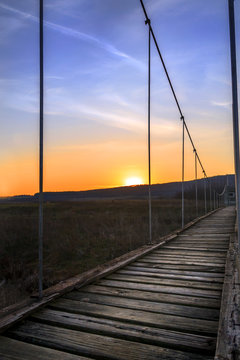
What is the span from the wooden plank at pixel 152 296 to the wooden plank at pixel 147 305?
61mm

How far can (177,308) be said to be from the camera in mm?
1954

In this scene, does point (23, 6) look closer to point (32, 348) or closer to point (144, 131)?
point (32, 348)

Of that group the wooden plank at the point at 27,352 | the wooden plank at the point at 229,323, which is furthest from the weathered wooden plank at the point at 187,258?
the wooden plank at the point at 27,352

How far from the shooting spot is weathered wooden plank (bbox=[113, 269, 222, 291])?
249 cm

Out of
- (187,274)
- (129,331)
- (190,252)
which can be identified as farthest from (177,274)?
(129,331)

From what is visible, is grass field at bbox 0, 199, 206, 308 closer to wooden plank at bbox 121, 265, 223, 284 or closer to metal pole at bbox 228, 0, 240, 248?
wooden plank at bbox 121, 265, 223, 284

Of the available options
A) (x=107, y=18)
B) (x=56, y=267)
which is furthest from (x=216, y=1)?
(x=56, y=267)

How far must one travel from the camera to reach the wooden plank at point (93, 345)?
1365 millimetres

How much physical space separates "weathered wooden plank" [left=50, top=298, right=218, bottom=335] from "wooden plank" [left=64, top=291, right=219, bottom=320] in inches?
2.3

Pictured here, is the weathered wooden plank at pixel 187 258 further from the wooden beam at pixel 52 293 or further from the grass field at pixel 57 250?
the grass field at pixel 57 250

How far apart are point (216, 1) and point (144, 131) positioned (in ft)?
14.9

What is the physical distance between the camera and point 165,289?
2385mm

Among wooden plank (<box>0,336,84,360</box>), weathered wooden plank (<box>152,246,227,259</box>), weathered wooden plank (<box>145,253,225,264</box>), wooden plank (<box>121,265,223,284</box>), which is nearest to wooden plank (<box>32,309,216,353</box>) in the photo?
wooden plank (<box>0,336,84,360</box>)

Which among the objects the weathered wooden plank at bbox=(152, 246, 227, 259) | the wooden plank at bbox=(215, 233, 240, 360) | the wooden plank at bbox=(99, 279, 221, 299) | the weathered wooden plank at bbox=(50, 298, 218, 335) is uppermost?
the wooden plank at bbox=(215, 233, 240, 360)
